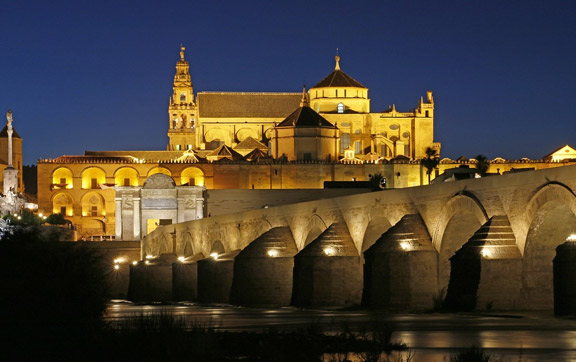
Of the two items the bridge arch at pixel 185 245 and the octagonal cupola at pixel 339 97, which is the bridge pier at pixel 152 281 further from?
the octagonal cupola at pixel 339 97

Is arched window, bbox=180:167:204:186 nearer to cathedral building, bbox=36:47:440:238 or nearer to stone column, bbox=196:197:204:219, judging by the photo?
cathedral building, bbox=36:47:440:238

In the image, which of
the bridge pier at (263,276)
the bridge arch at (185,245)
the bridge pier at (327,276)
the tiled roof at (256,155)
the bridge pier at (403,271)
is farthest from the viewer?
the tiled roof at (256,155)

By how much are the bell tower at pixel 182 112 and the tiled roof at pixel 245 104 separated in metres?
5.08

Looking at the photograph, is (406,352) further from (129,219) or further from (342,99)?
(342,99)

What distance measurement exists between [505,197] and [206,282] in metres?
21.3

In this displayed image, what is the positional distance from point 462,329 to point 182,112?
357 feet

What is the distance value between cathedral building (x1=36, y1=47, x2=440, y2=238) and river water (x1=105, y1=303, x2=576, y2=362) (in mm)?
55200

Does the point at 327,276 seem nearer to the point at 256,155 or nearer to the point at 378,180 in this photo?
the point at 378,180

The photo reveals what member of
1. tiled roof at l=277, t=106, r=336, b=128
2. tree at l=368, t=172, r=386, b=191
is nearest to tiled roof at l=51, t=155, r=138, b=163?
tiled roof at l=277, t=106, r=336, b=128

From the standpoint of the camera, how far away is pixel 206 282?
46.9 meters

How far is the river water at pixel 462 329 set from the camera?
17859mm

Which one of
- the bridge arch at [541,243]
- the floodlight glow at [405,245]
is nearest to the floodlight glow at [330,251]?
the floodlight glow at [405,245]

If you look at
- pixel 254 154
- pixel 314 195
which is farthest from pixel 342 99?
pixel 314 195

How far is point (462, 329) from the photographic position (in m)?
22.4
